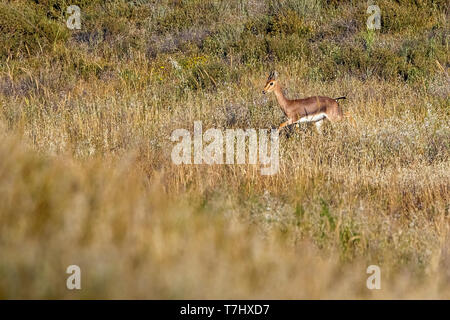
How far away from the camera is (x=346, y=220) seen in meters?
4.17

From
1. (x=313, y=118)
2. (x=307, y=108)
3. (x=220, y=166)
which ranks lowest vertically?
(x=220, y=166)

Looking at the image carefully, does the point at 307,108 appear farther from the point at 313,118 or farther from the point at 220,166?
the point at 220,166

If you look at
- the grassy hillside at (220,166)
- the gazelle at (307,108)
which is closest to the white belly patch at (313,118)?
the gazelle at (307,108)

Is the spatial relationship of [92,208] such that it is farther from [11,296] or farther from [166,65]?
[166,65]

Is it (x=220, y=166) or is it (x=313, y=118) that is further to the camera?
(x=313, y=118)

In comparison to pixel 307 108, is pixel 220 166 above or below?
below

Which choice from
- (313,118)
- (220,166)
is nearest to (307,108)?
(313,118)

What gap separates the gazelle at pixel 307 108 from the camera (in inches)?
284

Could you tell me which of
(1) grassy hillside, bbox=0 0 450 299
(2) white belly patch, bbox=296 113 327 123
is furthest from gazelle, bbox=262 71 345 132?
(1) grassy hillside, bbox=0 0 450 299

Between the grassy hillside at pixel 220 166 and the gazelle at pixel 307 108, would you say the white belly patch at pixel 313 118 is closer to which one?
the gazelle at pixel 307 108

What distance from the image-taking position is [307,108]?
722 centimetres

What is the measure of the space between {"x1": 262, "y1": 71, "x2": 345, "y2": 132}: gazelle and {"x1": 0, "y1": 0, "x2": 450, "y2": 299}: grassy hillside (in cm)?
21

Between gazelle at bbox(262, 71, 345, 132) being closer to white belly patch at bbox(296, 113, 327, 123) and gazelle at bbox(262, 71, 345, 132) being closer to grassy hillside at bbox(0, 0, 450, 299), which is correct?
white belly patch at bbox(296, 113, 327, 123)

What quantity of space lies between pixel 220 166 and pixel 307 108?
196 centimetres
